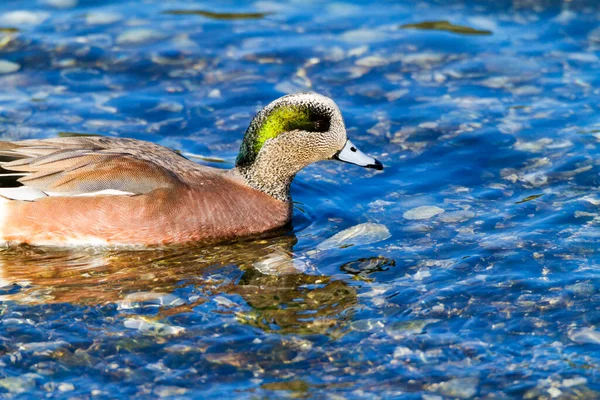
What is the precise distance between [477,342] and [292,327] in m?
1.14

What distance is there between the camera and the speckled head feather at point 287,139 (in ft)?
24.8

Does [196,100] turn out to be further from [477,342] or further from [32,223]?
[477,342]

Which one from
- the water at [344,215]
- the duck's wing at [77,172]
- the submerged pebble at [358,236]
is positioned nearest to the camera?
the water at [344,215]

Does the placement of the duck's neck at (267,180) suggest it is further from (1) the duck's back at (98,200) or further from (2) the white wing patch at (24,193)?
(2) the white wing patch at (24,193)

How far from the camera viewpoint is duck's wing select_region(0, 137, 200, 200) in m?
7.17

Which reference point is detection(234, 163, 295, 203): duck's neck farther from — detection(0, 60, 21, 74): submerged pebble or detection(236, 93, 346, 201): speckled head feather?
detection(0, 60, 21, 74): submerged pebble

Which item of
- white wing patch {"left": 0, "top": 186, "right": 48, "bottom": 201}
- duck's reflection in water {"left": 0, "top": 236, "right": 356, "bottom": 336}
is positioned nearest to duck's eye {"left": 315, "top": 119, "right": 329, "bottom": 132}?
duck's reflection in water {"left": 0, "top": 236, "right": 356, "bottom": 336}

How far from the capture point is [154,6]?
12039 millimetres

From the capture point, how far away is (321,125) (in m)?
7.59

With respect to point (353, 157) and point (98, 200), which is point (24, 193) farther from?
point (353, 157)

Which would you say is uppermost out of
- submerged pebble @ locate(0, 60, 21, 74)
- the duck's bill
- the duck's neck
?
submerged pebble @ locate(0, 60, 21, 74)

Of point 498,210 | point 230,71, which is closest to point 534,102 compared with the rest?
point 498,210

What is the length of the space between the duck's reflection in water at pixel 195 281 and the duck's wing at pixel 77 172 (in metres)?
Answer: 0.48

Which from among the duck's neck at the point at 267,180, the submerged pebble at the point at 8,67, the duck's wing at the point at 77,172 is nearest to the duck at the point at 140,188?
the duck's wing at the point at 77,172
